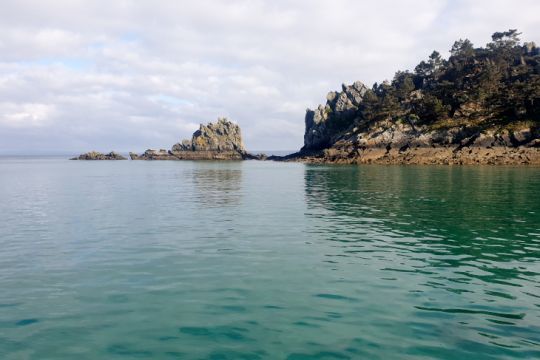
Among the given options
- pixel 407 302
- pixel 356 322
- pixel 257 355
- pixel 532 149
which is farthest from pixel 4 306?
pixel 532 149

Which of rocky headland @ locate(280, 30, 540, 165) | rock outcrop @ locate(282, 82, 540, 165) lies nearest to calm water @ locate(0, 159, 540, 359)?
rock outcrop @ locate(282, 82, 540, 165)

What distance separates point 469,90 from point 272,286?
166 meters

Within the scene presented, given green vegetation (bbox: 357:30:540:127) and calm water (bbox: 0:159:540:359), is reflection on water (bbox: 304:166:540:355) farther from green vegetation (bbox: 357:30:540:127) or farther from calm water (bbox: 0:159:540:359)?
green vegetation (bbox: 357:30:540:127)

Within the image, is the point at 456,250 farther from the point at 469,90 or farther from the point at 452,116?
the point at 469,90

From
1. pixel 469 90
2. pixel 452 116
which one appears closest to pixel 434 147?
pixel 452 116

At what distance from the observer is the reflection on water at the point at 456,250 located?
45.9 ft

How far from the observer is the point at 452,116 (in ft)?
493

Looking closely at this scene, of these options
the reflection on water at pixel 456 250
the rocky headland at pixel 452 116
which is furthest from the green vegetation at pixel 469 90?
the reflection on water at pixel 456 250

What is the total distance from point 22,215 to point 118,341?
108ft

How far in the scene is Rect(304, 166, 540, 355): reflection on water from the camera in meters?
14.0

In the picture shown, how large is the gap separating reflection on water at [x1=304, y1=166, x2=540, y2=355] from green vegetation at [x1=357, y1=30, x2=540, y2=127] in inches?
4137

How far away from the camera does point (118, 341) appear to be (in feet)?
40.0

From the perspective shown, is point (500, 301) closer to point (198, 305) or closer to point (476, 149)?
point (198, 305)

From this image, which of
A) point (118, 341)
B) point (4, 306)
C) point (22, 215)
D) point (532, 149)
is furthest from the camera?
point (532, 149)
